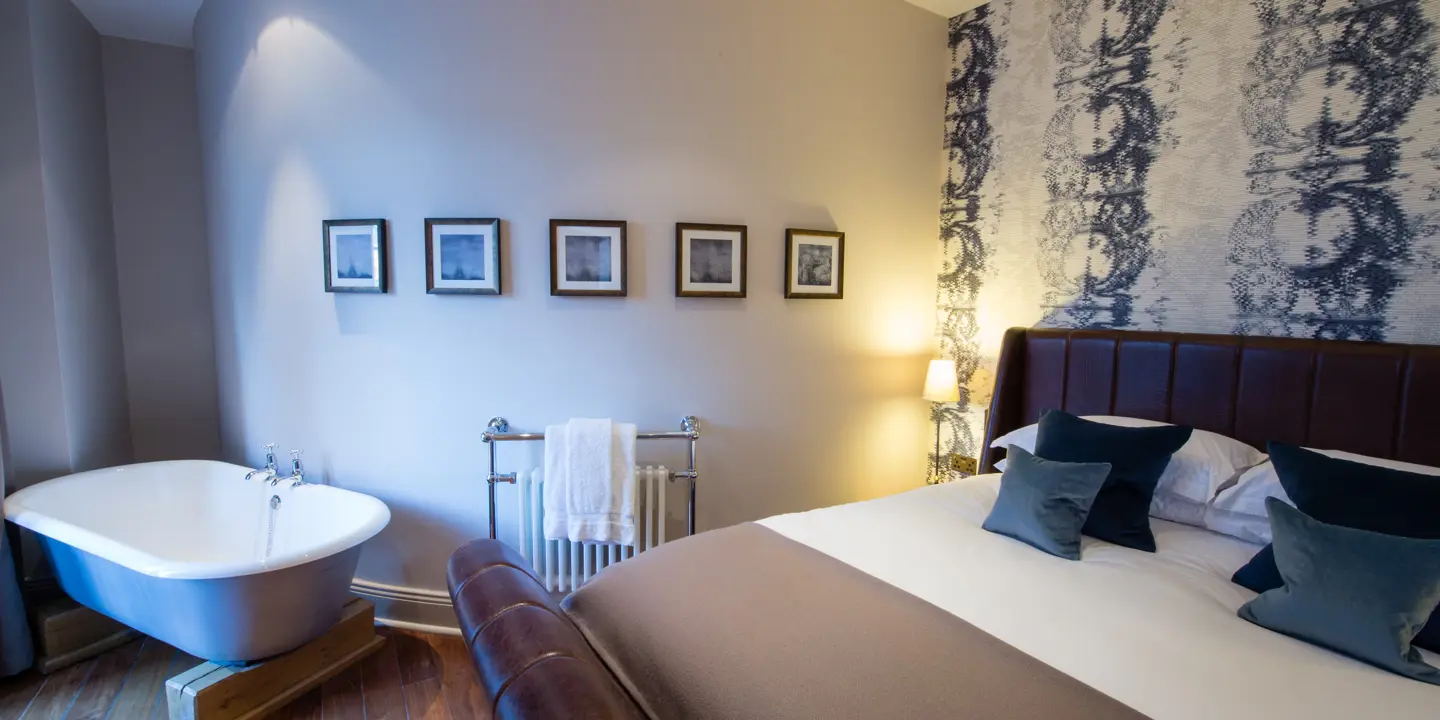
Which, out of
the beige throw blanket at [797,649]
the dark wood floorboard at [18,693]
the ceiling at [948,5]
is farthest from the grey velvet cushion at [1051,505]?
the dark wood floorboard at [18,693]

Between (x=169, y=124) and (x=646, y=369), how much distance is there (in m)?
2.72

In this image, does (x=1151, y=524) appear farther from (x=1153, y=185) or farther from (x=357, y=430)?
(x=357, y=430)

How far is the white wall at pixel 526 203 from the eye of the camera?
2277mm

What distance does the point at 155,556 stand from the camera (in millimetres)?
1789

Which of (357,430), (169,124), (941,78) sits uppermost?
(941,78)

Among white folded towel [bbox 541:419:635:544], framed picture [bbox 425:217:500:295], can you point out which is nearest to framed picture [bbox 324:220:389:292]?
framed picture [bbox 425:217:500:295]

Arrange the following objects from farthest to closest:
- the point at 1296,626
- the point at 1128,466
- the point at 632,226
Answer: the point at 632,226, the point at 1128,466, the point at 1296,626

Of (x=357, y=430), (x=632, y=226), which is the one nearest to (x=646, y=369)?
(x=632, y=226)

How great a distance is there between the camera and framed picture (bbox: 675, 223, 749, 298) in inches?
95.1

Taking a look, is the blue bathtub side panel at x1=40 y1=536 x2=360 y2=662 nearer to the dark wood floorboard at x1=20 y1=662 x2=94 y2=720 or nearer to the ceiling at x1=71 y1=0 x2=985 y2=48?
the dark wood floorboard at x1=20 y1=662 x2=94 y2=720

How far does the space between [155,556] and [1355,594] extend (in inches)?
120

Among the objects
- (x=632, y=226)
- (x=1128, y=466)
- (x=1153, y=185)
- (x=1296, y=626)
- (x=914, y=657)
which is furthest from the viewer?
(x=632, y=226)

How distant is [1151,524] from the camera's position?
6.06ft

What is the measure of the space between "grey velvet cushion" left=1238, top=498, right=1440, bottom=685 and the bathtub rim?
247 cm
